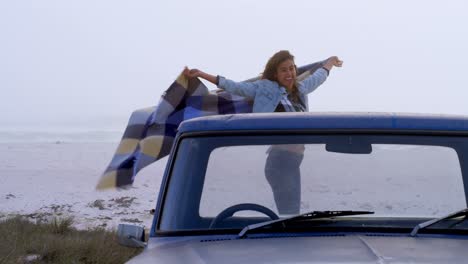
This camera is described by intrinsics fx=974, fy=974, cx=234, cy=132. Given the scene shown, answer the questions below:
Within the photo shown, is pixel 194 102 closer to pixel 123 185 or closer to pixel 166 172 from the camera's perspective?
pixel 123 185

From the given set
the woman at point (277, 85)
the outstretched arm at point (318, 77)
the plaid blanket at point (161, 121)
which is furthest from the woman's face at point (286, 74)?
the plaid blanket at point (161, 121)

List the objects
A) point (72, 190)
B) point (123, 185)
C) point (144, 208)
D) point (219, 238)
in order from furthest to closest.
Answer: point (72, 190) → point (144, 208) → point (123, 185) → point (219, 238)

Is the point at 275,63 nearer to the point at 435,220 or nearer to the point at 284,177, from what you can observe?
the point at 284,177

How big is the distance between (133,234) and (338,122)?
1069mm

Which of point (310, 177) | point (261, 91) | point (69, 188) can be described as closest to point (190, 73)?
point (261, 91)

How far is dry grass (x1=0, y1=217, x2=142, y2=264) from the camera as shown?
10.7 m

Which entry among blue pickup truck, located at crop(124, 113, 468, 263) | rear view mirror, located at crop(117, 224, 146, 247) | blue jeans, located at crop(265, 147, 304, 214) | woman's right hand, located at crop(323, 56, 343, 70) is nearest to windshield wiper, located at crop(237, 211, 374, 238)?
blue pickup truck, located at crop(124, 113, 468, 263)

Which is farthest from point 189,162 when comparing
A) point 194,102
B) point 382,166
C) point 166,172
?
point 194,102

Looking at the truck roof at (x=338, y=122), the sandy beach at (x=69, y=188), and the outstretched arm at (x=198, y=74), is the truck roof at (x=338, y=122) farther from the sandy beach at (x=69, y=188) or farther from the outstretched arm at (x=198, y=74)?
the sandy beach at (x=69, y=188)

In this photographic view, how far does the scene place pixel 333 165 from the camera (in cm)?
428

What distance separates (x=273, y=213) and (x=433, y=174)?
0.77 m

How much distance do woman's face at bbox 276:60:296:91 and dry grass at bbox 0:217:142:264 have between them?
3.66m

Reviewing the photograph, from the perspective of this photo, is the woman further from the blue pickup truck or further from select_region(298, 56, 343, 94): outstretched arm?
the blue pickup truck

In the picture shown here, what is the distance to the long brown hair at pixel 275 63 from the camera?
7492 millimetres
